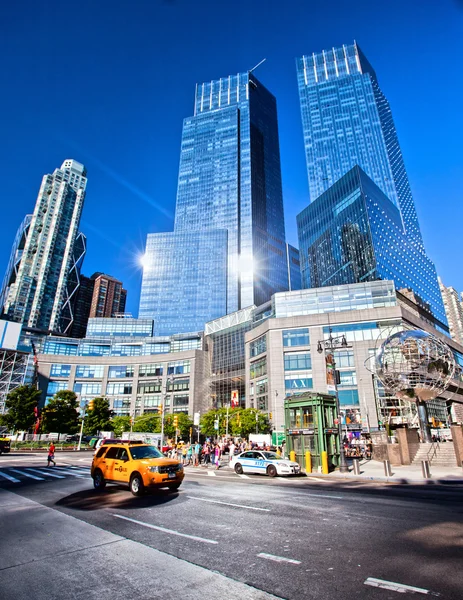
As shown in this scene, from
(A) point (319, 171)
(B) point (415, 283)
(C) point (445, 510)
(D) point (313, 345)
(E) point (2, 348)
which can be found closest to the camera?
(C) point (445, 510)

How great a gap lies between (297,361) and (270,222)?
4883 inches

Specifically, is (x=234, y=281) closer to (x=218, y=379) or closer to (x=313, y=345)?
(x=218, y=379)

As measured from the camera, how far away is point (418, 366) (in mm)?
27266

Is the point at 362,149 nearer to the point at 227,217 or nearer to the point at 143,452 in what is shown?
the point at 227,217

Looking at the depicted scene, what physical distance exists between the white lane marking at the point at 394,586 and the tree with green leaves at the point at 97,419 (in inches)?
2654

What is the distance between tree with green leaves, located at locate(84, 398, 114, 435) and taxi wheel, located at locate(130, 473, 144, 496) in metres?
57.3

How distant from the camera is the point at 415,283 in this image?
133875mm

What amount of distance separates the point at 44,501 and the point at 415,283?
5740 inches

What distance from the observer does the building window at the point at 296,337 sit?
66.4 metres

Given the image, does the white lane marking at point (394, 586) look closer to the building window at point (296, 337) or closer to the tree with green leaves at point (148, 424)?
the building window at point (296, 337)

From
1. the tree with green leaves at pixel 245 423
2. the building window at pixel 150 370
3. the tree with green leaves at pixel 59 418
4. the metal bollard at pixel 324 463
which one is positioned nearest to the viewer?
the metal bollard at pixel 324 463

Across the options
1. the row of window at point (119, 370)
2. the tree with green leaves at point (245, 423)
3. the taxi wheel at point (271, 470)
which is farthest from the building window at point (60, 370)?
the taxi wheel at point (271, 470)

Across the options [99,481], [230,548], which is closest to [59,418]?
[99,481]

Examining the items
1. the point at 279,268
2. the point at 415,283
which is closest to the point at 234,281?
the point at 279,268
